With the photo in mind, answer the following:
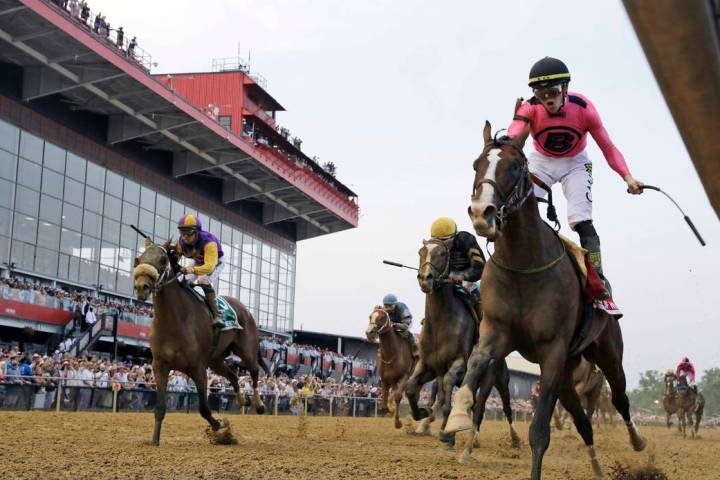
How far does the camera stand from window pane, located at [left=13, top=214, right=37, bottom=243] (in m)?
35.0

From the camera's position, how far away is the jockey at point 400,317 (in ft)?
56.4

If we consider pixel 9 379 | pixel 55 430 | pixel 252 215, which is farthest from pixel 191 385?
pixel 252 215

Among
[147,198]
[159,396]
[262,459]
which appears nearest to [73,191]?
[147,198]

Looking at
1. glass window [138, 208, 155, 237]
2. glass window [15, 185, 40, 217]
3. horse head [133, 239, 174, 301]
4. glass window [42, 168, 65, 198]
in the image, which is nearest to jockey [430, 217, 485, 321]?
horse head [133, 239, 174, 301]

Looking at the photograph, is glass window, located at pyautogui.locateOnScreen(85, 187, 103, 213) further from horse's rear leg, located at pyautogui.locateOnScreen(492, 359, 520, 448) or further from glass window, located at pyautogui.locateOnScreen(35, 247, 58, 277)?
horse's rear leg, located at pyautogui.locateOnScreen(492, 359, 520, 448)

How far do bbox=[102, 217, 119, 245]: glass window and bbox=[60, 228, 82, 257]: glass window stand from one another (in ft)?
7.03

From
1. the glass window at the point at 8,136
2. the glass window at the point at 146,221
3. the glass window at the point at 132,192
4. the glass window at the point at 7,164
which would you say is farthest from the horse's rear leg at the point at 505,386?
the glass window at the point at 146,221

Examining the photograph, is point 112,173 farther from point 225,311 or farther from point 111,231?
point 225,311

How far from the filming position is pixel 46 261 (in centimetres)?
3694

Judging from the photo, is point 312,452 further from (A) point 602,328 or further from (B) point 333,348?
(B) point 333,348

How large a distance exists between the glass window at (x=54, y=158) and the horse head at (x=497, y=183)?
34806 mm

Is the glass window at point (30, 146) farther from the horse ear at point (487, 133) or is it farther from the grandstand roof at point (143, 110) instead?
the horse ear at point (487, 133)

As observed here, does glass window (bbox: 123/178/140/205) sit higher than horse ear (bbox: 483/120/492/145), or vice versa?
glass window (bbox: 123/178/140/205)

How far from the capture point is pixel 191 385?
26.8 meters
